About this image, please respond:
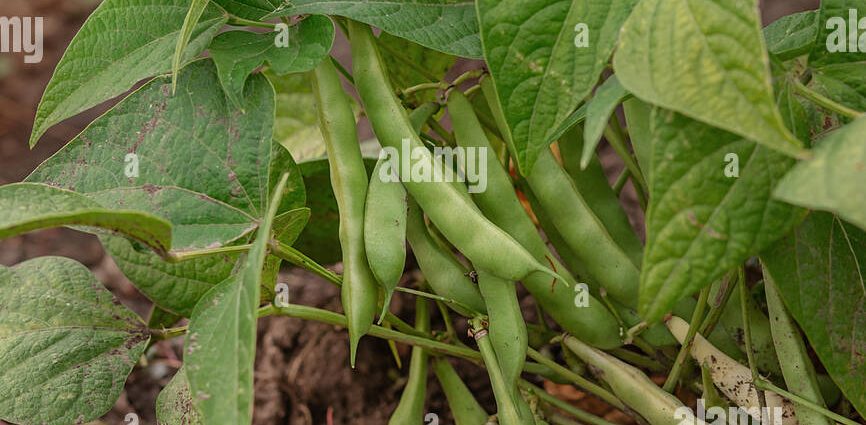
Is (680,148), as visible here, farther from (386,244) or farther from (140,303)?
(140,303)

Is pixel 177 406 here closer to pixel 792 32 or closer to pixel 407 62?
pixel 407 62

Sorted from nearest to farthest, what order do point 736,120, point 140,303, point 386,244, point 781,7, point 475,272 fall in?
point 736,120 → point 386,244 → point 475,272 → point 140,303 → point 781,7

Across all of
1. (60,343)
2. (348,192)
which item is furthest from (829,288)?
(60,343)

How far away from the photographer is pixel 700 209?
65 cm

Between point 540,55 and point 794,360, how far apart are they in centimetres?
44

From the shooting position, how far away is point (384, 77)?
97 cm

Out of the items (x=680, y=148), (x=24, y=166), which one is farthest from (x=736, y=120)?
(x=24, y=166)

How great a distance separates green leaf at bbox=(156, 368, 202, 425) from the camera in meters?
0.92

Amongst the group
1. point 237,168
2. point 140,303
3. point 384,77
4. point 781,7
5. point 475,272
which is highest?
point 781,7

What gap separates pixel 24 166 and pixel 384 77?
144cm

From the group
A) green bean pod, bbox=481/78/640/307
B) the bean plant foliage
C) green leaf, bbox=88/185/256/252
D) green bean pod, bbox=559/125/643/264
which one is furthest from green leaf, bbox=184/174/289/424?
green bean pod, bbox=559/125/643/264

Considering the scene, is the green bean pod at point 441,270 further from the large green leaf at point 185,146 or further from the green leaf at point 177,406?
the green leaf at point 177,406

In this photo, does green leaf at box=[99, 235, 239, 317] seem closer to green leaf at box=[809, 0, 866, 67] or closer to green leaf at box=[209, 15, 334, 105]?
green leaf at box=[209, 15, 334, 105]

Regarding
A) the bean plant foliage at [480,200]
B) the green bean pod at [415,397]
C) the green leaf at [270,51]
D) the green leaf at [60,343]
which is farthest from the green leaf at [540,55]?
the green leaf at [60,343]
